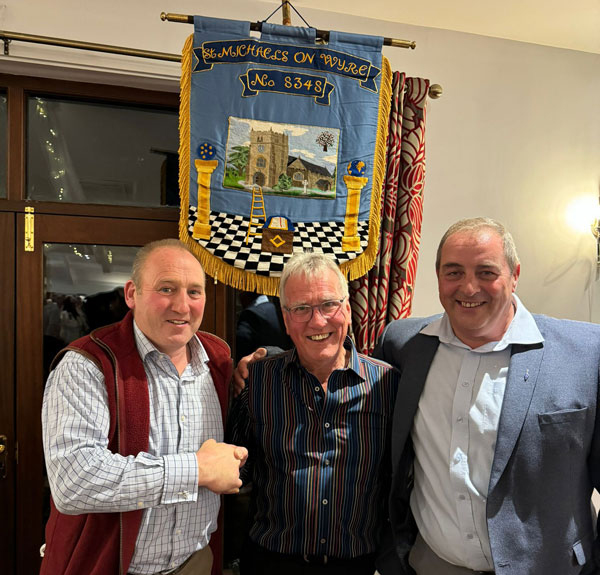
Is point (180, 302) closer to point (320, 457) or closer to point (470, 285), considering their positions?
point (320, 457)

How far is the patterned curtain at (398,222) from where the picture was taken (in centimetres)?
230

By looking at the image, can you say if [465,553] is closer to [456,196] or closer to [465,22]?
[456,196]

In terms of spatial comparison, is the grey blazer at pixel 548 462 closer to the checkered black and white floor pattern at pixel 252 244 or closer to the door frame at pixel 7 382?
the checkered black and white floor pattern at pixel 252 244

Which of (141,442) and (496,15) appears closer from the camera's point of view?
(141,442)

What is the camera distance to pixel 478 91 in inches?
104

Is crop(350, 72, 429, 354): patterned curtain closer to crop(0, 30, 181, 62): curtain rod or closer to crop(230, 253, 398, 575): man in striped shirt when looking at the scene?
crop(230, 253, 398, 575): man in striped shirt

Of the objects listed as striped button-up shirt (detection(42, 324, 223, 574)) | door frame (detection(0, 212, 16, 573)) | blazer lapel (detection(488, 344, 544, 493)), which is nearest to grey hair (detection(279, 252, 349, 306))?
striped button-up shirt (detection(42, 324, 223, 574))

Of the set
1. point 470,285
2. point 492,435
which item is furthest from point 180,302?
point 492,435

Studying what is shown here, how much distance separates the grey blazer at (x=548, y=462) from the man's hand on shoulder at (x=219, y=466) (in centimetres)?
72

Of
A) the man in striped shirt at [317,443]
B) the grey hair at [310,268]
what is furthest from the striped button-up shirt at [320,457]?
the grey hair at [310,268]

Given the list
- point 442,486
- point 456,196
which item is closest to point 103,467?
point 442,486

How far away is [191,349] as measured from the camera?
5.26ft

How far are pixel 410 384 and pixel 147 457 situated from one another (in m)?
0.82

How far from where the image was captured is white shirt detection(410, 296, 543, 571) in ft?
4.63
